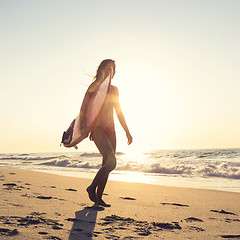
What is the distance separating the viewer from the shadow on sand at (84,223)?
215cm

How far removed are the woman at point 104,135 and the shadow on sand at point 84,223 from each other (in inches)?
12.2

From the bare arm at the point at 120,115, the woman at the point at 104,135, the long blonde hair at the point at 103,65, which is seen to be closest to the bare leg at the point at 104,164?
the woman at the point at 104,135

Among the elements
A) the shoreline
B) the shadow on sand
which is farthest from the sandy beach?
the shoreline

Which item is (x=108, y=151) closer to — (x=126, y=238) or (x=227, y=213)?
(x=126, y=238)

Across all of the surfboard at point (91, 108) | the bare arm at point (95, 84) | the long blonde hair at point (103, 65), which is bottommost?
the surfboard at point (91, 108)

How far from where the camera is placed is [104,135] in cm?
365

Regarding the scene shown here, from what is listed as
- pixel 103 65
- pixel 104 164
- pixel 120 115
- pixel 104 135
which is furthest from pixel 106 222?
pixel 103 65

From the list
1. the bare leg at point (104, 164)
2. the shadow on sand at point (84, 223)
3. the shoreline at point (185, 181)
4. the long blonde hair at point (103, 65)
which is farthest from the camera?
the shoreline at point (185, 181)

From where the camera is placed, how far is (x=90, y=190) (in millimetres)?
3562

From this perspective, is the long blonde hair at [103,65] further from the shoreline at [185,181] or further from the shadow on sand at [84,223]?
the shoreline at [185,181]

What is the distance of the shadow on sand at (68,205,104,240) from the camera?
2.15 metres

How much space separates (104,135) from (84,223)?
4.38 feet

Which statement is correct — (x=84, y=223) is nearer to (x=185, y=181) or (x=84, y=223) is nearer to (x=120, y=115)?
(x=120, y=115)

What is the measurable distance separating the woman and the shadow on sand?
1.02ft
